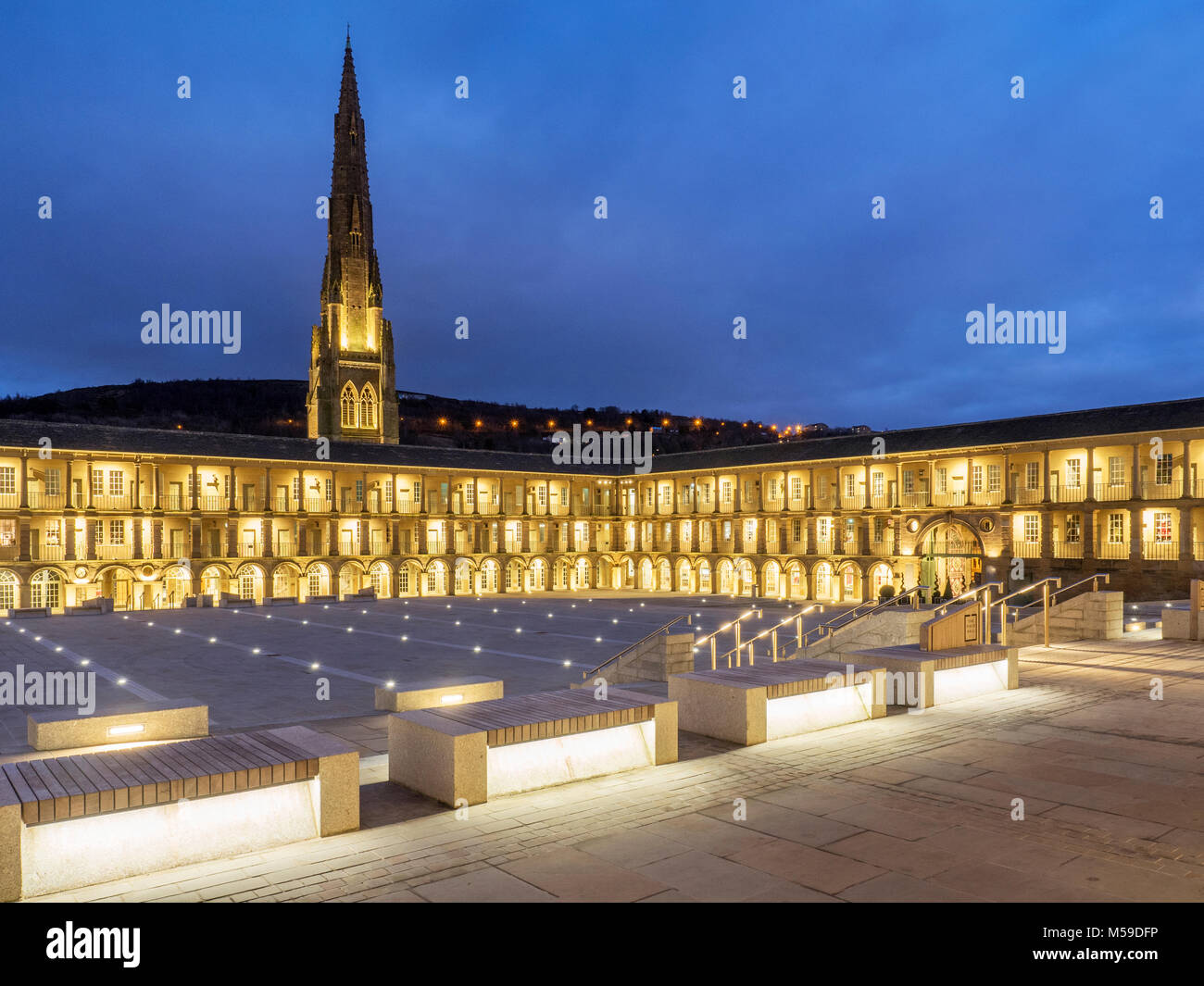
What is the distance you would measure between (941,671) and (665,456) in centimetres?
4336

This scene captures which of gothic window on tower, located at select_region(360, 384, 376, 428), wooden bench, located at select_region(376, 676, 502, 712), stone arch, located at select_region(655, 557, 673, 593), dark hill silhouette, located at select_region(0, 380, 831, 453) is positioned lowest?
stone arch, located at select_region(655, 557, 673, 593)

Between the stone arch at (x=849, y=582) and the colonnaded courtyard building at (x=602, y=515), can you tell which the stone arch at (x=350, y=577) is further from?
the stone arch at (x=849, y=582)

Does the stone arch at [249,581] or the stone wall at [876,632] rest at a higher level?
the stone wall at [876,632]

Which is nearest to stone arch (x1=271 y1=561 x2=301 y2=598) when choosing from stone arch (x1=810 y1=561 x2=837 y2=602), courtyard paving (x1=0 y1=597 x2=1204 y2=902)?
stone arch (x1=810 y1=561 x2=837 y2=602)

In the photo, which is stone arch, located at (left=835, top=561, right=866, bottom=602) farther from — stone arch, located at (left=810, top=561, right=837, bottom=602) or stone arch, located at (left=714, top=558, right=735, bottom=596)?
stone arch, located at (left=714, top=558, right=735, bottom=596)

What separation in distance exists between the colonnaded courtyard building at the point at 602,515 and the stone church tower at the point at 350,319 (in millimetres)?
15323

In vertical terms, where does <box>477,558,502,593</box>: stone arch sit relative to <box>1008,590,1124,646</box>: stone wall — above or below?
below

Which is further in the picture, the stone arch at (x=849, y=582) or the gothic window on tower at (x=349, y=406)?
the gothic window on tower at (x=349, y=406)

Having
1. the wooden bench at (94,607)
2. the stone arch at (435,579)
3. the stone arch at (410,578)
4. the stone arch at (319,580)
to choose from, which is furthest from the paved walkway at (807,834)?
the stone arch at (435,579)

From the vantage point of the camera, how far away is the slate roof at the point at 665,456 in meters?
35.2

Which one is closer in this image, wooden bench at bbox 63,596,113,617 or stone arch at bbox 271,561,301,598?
wooden bench at bbox 63,596,113,617

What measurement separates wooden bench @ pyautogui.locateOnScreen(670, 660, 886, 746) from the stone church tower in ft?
181

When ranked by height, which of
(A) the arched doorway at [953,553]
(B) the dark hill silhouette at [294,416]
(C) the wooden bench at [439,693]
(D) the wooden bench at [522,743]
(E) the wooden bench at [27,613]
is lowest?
(E) the wooden bench at [27,613]

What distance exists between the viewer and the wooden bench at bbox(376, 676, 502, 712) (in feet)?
34.9
